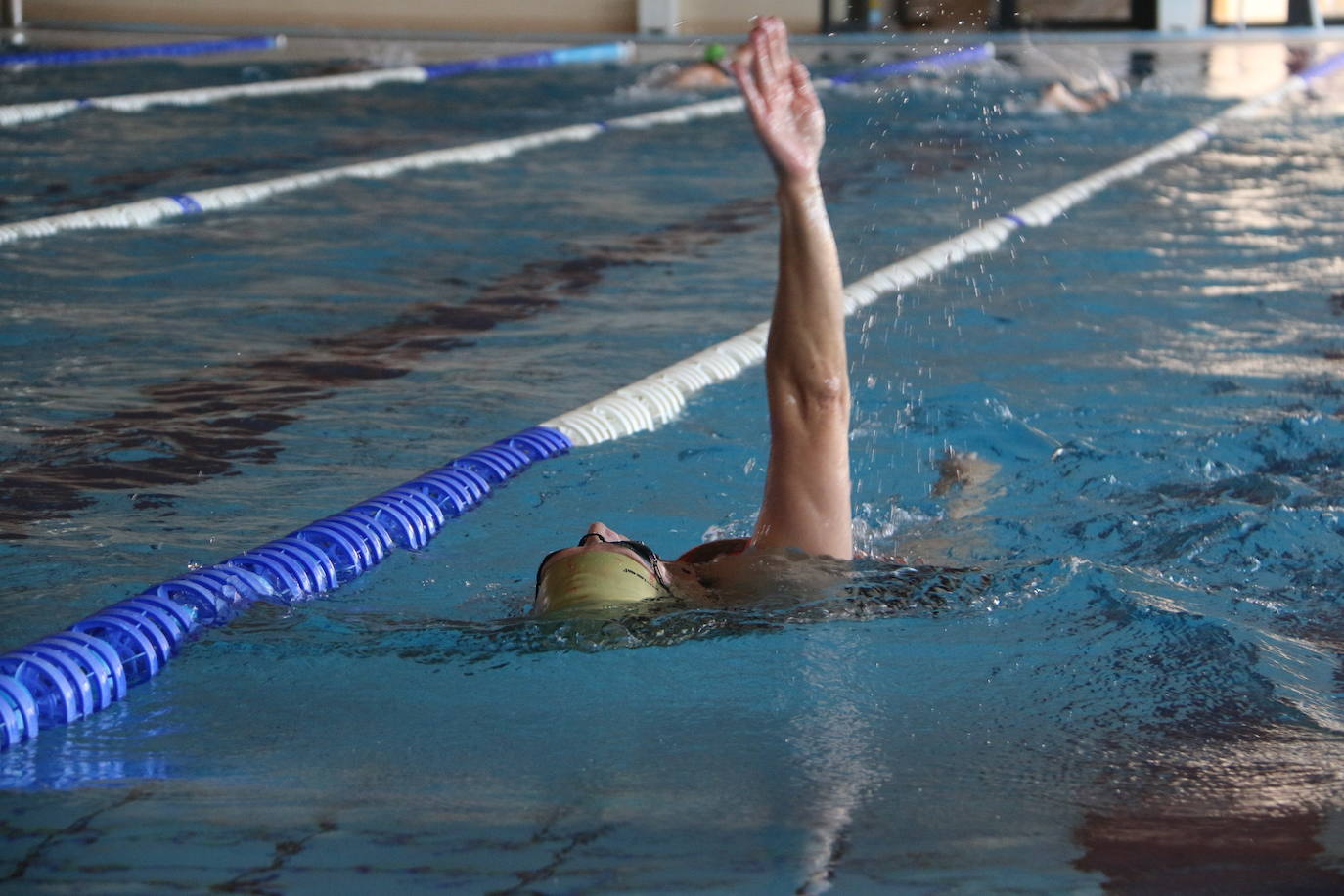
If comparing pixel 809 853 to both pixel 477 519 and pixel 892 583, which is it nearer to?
pixel 892 583

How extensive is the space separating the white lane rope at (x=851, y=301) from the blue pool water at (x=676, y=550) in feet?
0.33

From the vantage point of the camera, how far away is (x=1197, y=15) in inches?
652

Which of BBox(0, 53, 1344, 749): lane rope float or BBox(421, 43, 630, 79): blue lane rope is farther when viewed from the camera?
BBox(421, 43, 630, 79): blue lane rope

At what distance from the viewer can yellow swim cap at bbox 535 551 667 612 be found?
7.47ft

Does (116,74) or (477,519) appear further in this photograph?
(116,74)

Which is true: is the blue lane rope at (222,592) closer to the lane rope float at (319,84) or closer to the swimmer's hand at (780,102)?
the swimmer's hand at (780,102)

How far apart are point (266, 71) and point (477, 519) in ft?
34.1

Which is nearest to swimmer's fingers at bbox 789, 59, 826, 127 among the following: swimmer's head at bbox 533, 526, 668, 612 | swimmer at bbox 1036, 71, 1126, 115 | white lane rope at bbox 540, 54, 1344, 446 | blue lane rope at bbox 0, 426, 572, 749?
swimmer's head at bbox 533, 526, 668, 612

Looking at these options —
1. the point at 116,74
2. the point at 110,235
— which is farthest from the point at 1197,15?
the point at 110,235

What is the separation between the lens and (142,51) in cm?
1327

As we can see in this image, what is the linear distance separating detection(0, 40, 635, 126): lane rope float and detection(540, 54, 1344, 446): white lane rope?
229 inches

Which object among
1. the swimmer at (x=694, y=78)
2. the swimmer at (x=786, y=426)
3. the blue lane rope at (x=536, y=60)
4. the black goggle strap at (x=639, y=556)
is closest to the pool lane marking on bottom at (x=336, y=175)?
the swimmer at (x=694, y=78)

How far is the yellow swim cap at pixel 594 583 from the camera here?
228 centimetres

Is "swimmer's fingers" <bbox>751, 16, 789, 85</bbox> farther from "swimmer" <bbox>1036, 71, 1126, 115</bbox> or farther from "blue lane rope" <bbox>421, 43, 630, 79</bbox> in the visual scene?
"blue lane rope" <bbox>421, 43, 630, 79</bbox>
